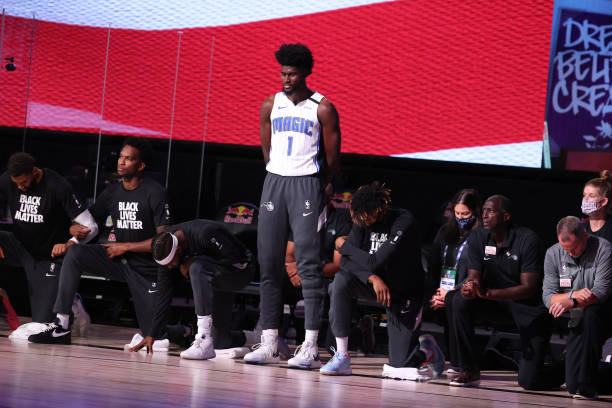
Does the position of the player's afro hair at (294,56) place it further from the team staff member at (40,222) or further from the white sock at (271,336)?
the team staff member at (40,222)

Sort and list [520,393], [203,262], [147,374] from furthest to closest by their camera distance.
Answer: [203,262] → [520,393] → [147,374]

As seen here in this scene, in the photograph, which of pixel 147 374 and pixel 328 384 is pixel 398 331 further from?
pixel 147 374

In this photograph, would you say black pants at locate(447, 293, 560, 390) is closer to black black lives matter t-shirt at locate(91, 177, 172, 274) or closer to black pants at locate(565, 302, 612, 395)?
black pants at locate(565, 302, 612, 395)

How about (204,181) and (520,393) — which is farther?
(204,181)

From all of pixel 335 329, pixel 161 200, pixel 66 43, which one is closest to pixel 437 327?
pixel 335 329

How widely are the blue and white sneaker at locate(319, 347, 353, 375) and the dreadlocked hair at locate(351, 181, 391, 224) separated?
71cm

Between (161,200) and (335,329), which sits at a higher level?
(161,200)

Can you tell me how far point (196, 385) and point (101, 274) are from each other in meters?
1.80

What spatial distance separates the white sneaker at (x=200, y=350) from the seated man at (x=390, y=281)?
2.14ft

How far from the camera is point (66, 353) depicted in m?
4.11

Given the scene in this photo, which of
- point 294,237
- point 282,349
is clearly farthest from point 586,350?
point 282,349

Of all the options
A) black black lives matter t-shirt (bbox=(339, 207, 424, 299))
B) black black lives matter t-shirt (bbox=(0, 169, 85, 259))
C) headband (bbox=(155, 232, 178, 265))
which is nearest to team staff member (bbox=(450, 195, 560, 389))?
black black lives matter t-shirt (bbox=(339, 207, 424, 299))

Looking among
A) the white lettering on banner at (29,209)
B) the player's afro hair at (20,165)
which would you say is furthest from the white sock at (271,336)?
the player's afro hair at (20,165)

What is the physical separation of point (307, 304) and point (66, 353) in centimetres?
121
